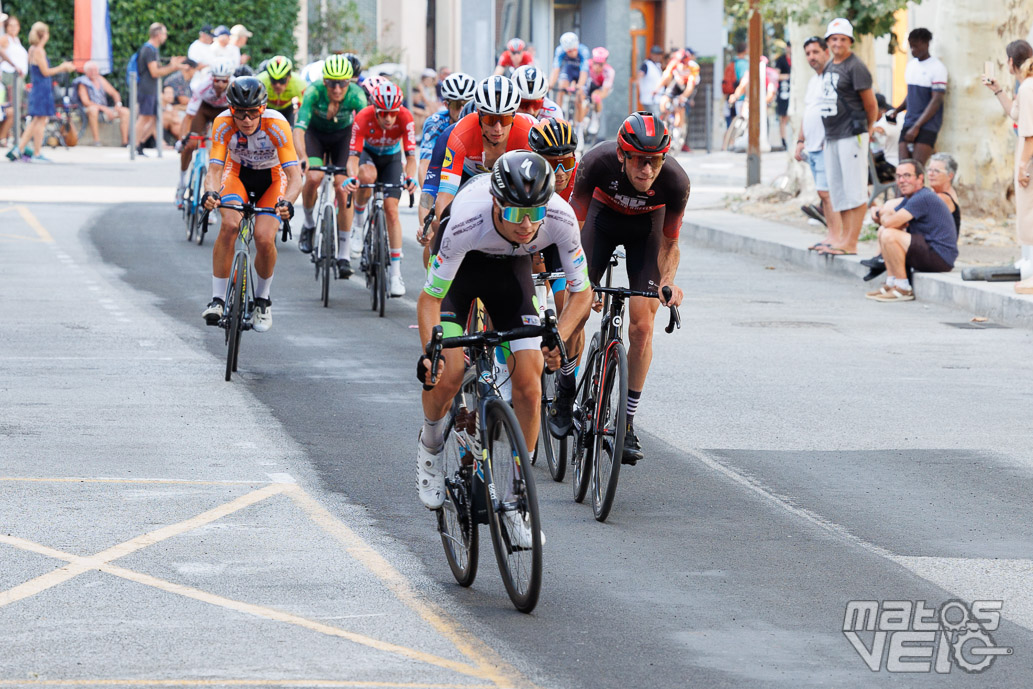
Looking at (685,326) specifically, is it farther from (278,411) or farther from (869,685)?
(869,685)

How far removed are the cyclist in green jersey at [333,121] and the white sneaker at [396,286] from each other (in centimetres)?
83

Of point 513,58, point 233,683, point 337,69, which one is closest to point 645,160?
point 233,683

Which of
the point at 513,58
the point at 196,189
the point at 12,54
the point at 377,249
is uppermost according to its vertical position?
the point at 12,54

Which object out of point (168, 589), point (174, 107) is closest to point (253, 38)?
point (174, 107)

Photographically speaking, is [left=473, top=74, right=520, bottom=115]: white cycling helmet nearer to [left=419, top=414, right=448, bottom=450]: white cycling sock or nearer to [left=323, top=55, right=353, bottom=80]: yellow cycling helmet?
[left=419, top=414, right=448, bottom=450]: white cycling sock

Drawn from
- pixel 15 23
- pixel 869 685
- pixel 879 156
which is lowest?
pixel 869 685

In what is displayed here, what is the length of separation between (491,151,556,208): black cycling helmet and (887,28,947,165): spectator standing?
1379cm

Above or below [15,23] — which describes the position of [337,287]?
below

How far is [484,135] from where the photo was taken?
9727mm

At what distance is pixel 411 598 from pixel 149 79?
94.1ft

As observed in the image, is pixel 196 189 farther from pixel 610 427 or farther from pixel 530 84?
pixel 610 427

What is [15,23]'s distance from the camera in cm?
3219

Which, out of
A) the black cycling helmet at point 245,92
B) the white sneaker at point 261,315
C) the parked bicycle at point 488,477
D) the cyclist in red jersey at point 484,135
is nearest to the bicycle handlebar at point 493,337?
the parked bicycle at point 488,477

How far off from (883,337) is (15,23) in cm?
2257
